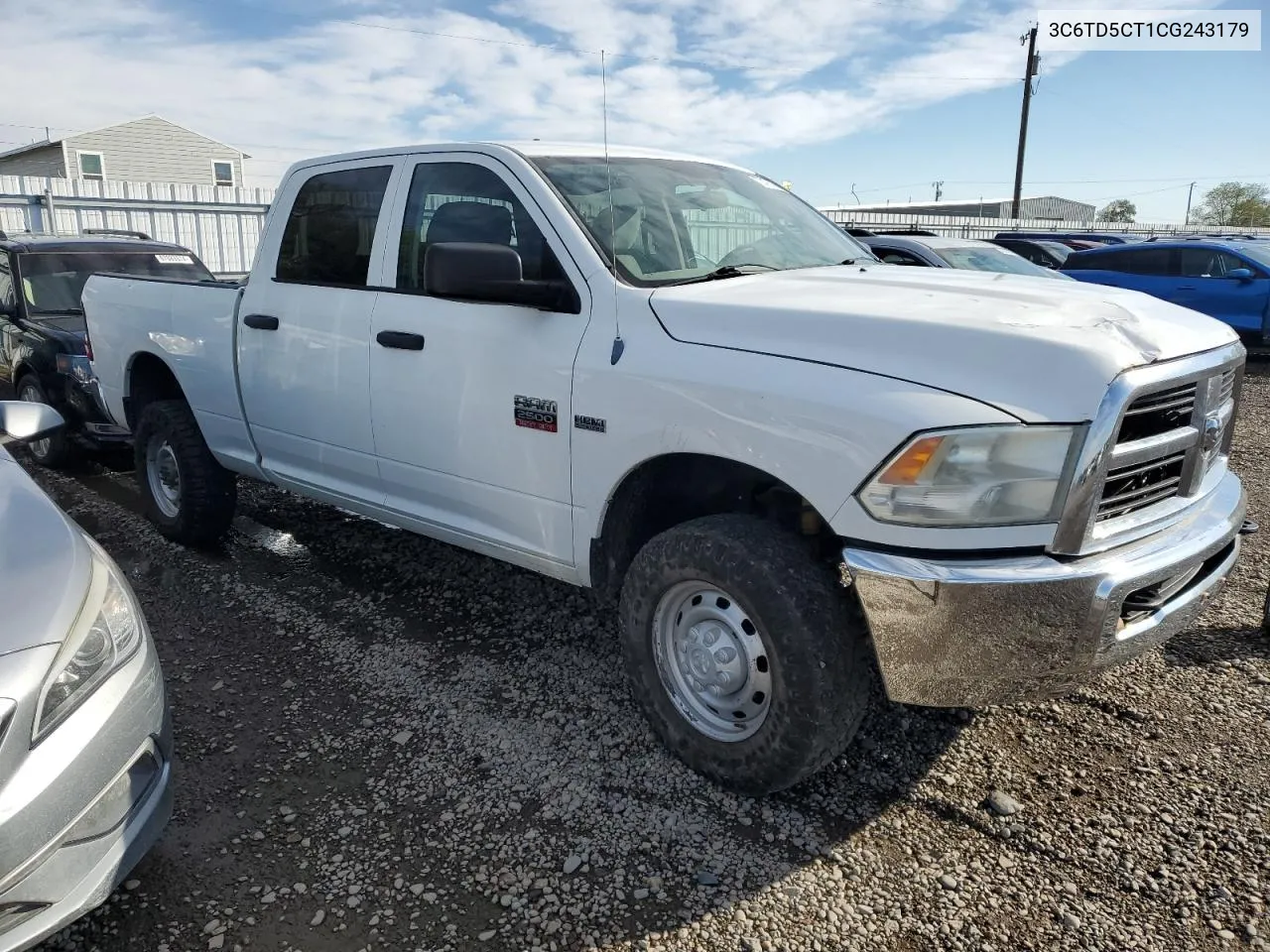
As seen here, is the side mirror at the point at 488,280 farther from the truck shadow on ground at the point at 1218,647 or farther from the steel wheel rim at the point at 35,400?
the steel wheel rim at the point at 35,400

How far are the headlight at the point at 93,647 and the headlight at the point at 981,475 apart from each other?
192 cm

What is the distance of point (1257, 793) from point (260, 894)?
2.95 meters

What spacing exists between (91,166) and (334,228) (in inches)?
1122

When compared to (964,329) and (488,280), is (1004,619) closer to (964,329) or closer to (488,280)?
(964,329)

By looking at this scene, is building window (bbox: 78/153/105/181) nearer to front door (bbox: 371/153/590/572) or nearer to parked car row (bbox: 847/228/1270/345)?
parked car row (bbox: 847/228/1270/345)

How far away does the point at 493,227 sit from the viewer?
3533 mm

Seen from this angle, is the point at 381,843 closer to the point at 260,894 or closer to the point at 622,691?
the point at 260,894

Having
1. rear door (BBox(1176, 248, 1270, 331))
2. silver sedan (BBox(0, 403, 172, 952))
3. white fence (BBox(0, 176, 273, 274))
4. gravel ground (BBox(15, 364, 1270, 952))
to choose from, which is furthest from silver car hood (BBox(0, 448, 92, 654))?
rear door (BBox(1176, 248, 1270, 331))

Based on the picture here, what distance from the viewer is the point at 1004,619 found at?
2307mm

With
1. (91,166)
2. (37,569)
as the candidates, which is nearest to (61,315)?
(37,569)

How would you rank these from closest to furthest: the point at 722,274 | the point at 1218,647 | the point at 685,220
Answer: the point at 722,274 < the point at 685,220 < the point at 1218,647

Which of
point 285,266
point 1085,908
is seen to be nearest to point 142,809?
point 1085,908

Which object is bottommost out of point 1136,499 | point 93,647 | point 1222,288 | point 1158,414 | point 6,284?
point 93,647

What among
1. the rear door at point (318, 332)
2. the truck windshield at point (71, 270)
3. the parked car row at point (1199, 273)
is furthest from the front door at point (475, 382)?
the parked car row at point (1199, 273)
